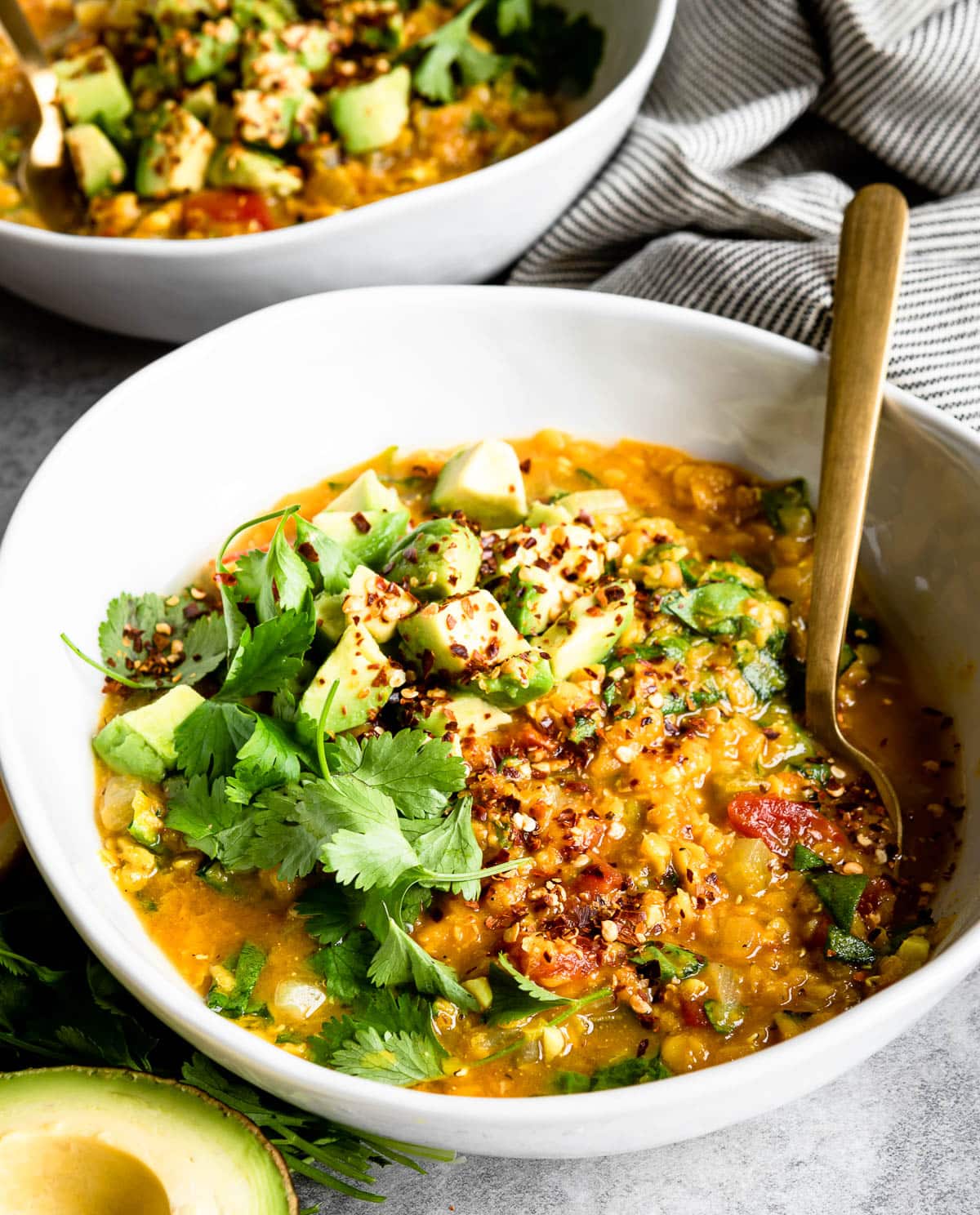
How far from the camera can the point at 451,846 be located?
279 cm

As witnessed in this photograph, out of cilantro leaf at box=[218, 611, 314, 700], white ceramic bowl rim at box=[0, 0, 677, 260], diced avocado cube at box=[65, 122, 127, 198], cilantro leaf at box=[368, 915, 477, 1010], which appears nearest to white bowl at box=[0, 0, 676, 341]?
white ceramic bowl rim at box=[0, 0, 677, 260]

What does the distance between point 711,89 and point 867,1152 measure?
342 cm

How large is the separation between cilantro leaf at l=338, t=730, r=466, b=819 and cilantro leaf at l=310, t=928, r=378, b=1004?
0.93 ft

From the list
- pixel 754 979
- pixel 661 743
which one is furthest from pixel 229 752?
pixel 754 979

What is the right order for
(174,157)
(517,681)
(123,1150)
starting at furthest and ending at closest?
(174,157) → (517,681) → (123,1150)

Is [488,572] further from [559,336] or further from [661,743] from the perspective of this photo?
[559,336]

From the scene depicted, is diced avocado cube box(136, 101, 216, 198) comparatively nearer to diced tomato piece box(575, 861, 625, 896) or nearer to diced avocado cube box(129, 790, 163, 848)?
diced avocado cube box(129, 790, 163, 848)

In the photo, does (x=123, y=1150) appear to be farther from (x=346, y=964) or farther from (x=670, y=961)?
(x=670, y=961)

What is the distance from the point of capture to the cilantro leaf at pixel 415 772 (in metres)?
2.80

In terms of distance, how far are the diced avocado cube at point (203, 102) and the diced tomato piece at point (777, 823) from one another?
9.86ft

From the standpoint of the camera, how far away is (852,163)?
4727 millimetres

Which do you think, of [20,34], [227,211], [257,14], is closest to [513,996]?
[227,211]

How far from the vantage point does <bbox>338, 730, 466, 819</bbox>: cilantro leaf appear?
280 centimetres

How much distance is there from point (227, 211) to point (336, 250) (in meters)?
0.63
